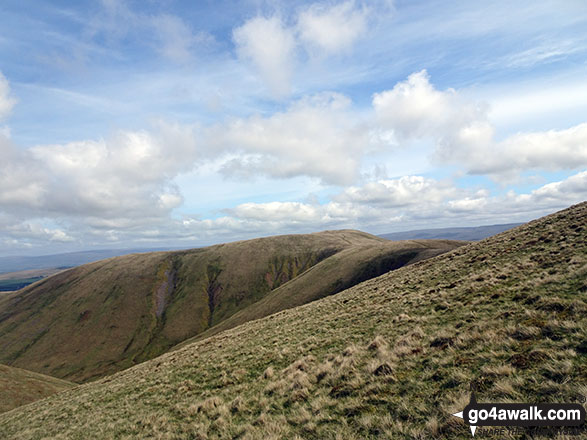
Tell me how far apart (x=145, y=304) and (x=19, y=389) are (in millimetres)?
130995

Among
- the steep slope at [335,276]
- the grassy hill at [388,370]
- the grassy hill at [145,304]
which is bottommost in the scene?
the grassy hill at [145,304]

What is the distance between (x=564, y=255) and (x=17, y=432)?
4380cm

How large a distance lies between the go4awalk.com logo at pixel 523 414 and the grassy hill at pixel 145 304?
73.7 meters

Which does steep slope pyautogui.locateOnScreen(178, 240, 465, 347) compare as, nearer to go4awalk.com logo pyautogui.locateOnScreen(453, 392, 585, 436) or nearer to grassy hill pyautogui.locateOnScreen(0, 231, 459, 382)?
grassy hill pyautogui.locateOnScreen(0, 231, 459, 382)

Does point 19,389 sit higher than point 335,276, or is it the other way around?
point 335,276

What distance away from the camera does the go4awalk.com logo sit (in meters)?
6.62

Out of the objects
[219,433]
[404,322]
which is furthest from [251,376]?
[404,322]

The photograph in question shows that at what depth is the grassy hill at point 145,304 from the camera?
102812 mm

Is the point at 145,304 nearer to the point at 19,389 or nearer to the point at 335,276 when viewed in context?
the point at 335,276

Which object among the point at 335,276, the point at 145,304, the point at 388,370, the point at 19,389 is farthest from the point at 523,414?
the point at 145,304

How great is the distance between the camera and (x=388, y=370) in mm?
11969

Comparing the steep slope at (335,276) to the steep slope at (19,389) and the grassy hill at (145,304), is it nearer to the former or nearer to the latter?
the grassy hill at (145,304)

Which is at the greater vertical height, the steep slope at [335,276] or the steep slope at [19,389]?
the steep slope at [335,276]

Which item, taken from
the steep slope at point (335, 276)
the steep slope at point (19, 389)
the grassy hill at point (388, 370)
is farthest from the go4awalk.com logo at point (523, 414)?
the steep slope at point (335, 276)
